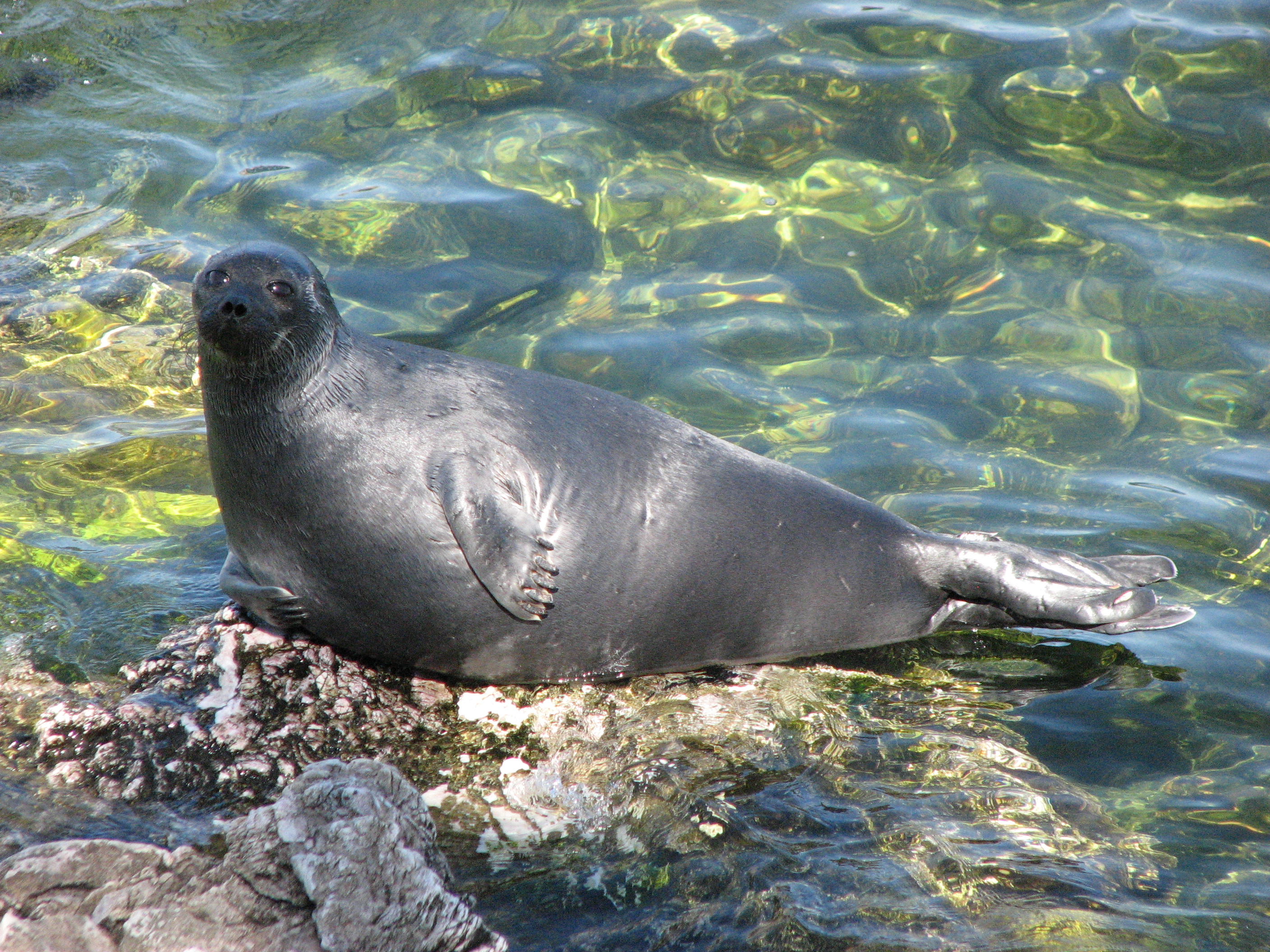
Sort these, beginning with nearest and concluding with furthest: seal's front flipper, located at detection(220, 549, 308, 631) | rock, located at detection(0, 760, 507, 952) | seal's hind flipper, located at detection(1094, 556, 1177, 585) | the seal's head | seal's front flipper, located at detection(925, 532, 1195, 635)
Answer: rock, located at detection(0, 760, 507, 952), the seal's head, seal's front flipper, located at detection(220, 549, 308, 631), seal's front flipper, located at detection(925, 532, 1195, 635), seal's hind flipper, located at detection(1094, 556, 1177, 585)

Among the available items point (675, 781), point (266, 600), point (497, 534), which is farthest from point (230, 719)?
point (675, 781)

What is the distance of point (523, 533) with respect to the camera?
4109mm

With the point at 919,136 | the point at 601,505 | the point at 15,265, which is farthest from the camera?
the point at 919,136

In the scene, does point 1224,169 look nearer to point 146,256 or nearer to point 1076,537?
point 1076,537

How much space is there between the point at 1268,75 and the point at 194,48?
349 inches

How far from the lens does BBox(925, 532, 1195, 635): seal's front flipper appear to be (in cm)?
476

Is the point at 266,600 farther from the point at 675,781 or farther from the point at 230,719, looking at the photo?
the point at 675,781

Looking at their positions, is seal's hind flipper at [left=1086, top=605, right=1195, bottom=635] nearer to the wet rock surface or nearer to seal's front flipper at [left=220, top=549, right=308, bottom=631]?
the wet rock surface

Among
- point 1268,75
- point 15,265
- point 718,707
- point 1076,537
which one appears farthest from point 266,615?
point 1268,75

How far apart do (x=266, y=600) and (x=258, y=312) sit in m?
1.13

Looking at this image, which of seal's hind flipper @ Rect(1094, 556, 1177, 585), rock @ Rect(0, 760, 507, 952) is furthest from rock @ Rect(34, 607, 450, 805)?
seal's hind flipper @ Rect(1094, 556, 1177, 585)

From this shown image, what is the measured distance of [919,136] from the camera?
803 cm

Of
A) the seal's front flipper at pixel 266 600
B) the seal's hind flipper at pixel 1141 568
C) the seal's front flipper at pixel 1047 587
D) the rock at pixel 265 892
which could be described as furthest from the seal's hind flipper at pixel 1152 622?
the seal's front flipper at pixel 266 600

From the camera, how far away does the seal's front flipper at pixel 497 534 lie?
160 inches
